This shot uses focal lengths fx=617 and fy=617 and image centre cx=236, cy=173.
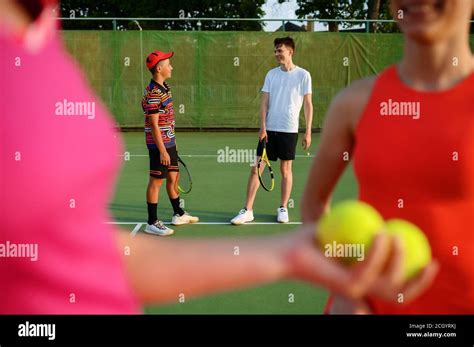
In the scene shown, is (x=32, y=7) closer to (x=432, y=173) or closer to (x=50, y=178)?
(x=50, y=178)

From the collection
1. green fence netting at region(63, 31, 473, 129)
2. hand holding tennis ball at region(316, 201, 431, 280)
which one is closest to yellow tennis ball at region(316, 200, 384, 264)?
hand holding tennis ball at region(316, 201, 431, 280)

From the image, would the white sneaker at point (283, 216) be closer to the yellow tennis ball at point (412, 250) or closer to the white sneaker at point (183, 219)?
the white sneaker at point (183, 219)

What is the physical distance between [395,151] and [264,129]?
472 cm

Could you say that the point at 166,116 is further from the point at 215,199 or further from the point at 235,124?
the point at 235,124

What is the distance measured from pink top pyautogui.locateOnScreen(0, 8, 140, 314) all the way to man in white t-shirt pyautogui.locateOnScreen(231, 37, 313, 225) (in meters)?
5.47

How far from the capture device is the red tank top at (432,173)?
155cm

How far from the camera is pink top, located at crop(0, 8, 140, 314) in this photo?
1.96ft

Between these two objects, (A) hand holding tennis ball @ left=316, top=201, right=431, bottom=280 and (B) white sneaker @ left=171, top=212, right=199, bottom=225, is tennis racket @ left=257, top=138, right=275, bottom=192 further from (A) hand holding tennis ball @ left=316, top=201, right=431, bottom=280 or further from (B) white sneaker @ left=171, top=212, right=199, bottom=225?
(A) hand holding tennis ball @ left=316, top=201, right=431, bottom=280

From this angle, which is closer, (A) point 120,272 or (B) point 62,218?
(B) point 62,218

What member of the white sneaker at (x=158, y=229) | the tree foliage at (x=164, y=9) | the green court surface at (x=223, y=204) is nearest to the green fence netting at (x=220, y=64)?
the green court surface at (x=223, y=204)

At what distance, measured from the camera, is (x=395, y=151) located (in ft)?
5.26

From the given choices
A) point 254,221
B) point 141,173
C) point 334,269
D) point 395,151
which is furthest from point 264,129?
point 334,269

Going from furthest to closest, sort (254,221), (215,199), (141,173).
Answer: (141,173) < (215,199) < (254,221)

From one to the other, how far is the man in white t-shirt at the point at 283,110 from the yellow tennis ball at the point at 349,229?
5060mm
